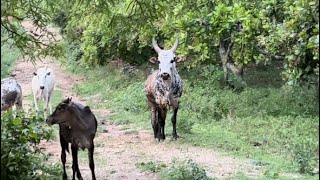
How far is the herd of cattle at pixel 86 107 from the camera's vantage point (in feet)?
25.6

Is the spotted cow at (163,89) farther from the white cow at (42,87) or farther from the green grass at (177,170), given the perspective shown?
the white cow at (42,87)

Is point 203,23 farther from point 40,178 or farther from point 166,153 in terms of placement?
point 40,178

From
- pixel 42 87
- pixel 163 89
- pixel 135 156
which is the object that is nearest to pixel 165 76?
pixel 163 89

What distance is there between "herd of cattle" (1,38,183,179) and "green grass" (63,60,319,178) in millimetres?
757

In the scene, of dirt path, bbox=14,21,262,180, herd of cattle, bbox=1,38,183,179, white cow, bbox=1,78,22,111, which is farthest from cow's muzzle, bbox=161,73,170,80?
white cow, bbox=1,78,22,111

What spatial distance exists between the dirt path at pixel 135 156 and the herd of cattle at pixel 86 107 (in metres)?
0.66

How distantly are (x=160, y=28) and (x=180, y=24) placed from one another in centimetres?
320

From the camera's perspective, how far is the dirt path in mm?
8945

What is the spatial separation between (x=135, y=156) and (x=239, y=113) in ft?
15.1

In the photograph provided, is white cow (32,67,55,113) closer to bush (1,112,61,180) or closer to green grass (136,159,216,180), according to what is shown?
green grass (136,159,216,180)

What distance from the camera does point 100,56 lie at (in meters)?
20.6

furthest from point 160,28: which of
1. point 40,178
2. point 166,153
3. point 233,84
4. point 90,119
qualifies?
point 40,178

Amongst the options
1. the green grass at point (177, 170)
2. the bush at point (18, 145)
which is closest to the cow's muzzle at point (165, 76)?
the green grass at point (177, 170)

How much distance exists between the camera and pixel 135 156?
33.7 ft
